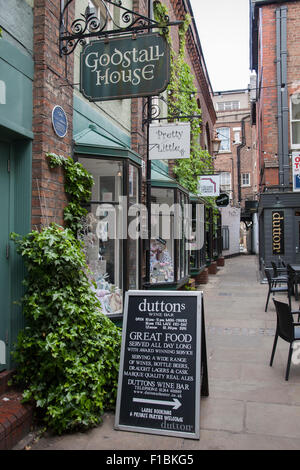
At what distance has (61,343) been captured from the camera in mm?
3715

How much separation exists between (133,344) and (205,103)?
18335 millimetres

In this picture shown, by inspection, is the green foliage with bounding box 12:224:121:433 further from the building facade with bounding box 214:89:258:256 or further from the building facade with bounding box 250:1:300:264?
the building facade with bounding box 214:89:258:256

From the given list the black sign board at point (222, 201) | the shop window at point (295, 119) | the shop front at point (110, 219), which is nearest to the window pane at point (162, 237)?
the shop front at point (110, 219)

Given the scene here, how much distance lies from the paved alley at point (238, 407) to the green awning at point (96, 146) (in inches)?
129

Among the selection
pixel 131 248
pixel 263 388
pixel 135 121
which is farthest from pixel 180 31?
pixel 263 388

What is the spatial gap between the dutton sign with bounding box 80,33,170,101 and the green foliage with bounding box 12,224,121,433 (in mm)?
1964

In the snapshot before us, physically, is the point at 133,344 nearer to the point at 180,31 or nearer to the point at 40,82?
the point at 40,82

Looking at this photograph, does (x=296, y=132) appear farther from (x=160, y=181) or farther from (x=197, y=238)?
(x=160, y=181)

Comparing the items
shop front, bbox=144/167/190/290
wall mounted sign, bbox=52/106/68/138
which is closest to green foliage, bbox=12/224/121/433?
wall mounted sign, bbox=52/106/68/138

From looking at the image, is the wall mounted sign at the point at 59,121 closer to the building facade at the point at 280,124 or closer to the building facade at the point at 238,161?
the building facade at the point at 280,124

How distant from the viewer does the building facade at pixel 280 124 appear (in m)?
13.9

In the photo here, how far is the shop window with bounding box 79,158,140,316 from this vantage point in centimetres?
593

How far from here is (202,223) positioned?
50.7ft

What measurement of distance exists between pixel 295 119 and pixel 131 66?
1127cm
